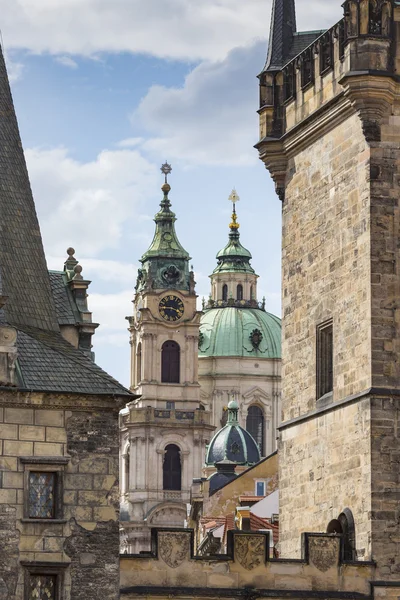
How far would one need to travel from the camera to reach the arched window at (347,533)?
35531 millimetres

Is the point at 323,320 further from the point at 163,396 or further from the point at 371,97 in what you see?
the point at 163,396

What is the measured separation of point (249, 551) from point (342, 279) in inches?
220

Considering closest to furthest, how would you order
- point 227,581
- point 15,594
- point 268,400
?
point 15,594 → point 227,581 → point 268,400

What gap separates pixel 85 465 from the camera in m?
32.9

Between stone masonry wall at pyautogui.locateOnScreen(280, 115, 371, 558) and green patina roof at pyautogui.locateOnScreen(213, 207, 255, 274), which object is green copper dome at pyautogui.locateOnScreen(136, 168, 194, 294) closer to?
green patina roof at pyautogui.locateOnScreen(213, 207, 255, 274)

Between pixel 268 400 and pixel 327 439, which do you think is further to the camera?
pixel 268 400

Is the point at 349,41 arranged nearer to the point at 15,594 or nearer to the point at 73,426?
the point at 73,426

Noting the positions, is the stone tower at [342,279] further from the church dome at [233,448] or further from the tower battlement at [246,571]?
the church dome at [233,448]

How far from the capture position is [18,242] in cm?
3581

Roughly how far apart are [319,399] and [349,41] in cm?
670

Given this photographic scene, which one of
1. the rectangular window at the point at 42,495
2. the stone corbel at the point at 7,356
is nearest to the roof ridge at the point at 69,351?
the stone corbel at the point at 7,356

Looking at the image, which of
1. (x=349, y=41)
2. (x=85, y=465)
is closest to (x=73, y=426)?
(x=85, y=465)

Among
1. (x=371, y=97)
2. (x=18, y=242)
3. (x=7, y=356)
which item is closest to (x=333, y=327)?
(x=371, y=97)

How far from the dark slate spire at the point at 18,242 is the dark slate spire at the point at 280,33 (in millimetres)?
6562
